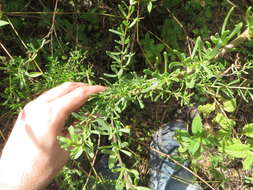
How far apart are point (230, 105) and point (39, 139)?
4.00 ft

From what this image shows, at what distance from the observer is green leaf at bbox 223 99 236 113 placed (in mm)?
1918

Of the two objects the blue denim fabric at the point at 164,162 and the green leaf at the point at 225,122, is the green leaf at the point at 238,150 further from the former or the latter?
the blue denim fabric at the point at 164,162

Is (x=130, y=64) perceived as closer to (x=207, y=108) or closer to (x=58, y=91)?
(x=207, y=108)

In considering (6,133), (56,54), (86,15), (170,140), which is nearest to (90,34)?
(86,15)

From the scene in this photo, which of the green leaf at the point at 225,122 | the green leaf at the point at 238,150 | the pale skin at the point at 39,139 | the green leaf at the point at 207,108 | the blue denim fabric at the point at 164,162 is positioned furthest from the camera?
the blue denim fabric at the point at 164,162

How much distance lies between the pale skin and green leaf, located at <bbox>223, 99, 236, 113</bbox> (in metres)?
0.96

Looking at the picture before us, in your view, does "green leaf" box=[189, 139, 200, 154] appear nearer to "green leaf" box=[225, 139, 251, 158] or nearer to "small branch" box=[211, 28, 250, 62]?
"green leaf" box=[225, 139, 251, 158]

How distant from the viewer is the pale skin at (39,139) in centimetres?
124

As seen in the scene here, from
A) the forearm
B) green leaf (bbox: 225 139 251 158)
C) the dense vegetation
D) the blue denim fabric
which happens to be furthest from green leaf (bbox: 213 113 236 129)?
the forearm

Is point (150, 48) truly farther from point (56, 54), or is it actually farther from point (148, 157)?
point (148, 157)

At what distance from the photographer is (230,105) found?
1.93m

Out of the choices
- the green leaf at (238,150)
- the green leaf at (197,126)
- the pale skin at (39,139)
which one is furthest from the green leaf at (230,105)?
the pale skin at (39,139)

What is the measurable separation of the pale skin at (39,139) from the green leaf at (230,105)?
3.14 ft

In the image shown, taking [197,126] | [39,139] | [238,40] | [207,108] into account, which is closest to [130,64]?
[207,108]
